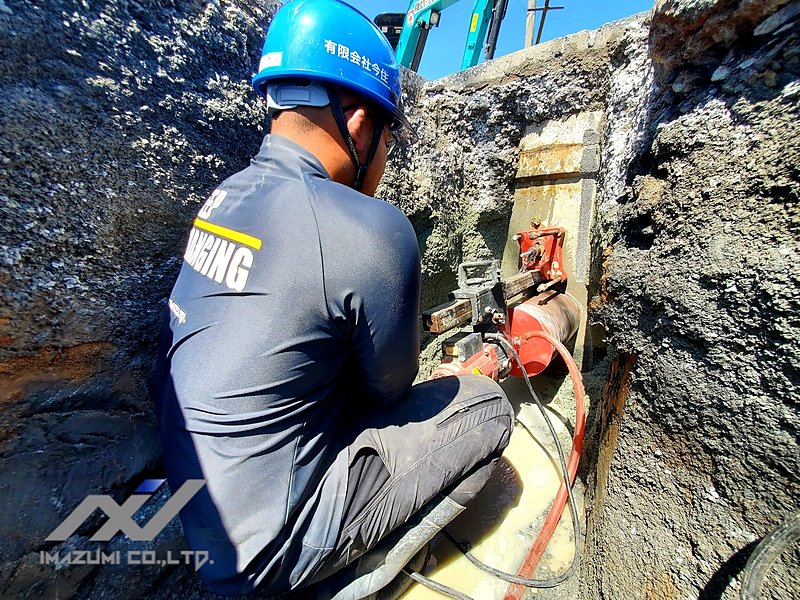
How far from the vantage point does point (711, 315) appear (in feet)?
2.98

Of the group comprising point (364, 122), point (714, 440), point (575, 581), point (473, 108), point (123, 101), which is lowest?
point (575, 581)

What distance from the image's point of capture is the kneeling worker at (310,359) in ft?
2.85

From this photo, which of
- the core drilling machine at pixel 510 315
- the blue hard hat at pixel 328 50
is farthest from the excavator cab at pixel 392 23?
the blue hard hat at pixel 328 50

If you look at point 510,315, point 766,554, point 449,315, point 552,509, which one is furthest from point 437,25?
point 766,554

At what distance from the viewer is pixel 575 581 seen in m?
1.39

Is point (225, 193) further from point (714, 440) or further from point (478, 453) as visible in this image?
point (714, 440)

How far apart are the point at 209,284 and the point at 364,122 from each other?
716 mm

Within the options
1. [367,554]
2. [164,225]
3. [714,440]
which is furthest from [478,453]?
[164,225]

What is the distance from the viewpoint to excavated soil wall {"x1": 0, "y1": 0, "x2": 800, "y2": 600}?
2.77ft

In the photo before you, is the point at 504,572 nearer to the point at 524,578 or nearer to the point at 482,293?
the point at 524,578

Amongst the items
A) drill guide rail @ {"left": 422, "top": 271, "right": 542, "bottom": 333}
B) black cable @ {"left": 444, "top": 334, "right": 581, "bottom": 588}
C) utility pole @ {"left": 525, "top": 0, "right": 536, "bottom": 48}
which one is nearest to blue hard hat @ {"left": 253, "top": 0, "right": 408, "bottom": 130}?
drill guide rail @ {"left": 422, "top": 271, "right": 542, "bottom": 333}
